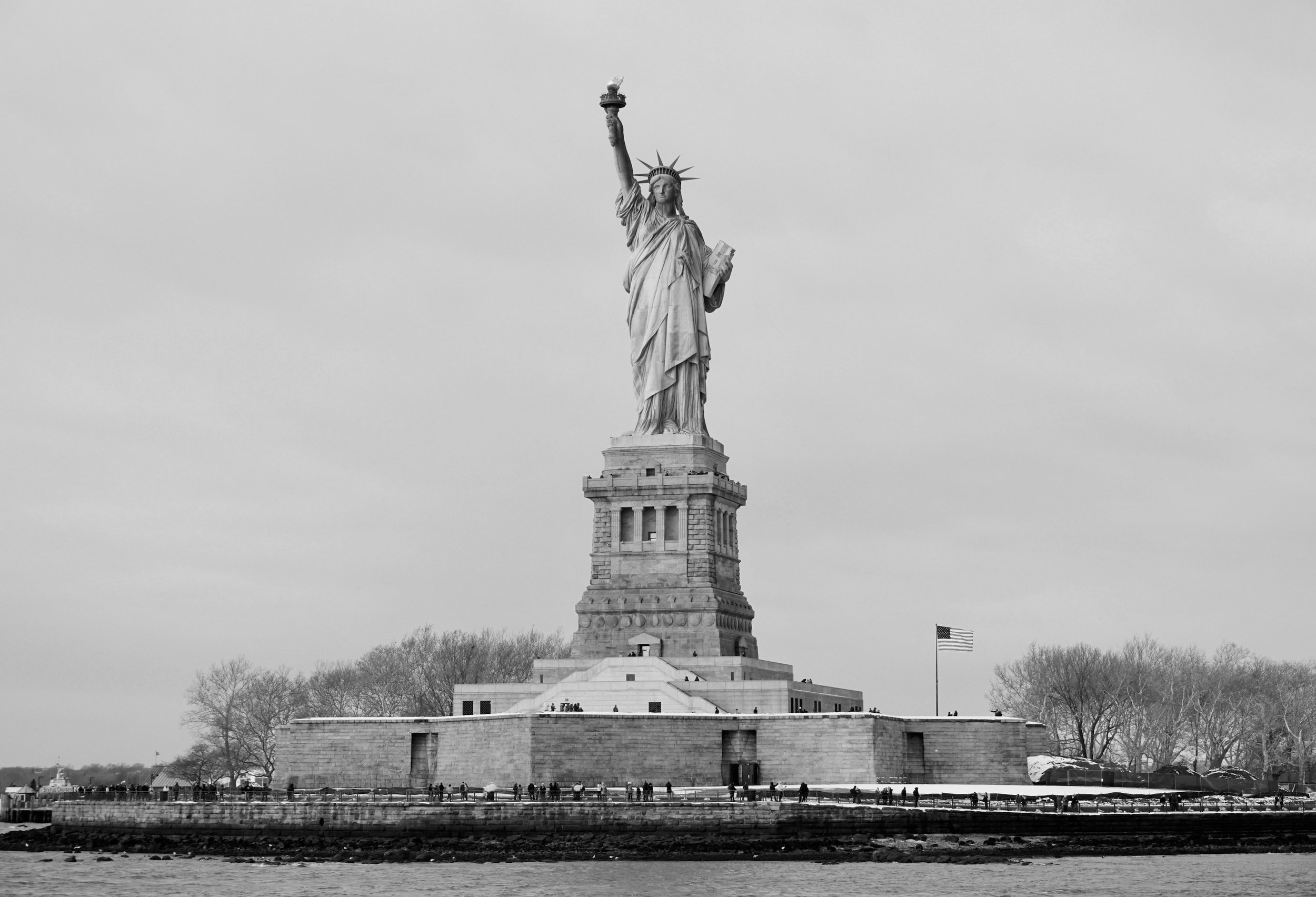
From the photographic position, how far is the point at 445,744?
65250mm

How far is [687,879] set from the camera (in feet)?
167

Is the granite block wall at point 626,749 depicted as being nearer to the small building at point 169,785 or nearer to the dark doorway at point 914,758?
the dark doorway at point 914,758

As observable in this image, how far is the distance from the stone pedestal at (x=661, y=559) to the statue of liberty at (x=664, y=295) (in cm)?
123

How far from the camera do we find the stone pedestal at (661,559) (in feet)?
233

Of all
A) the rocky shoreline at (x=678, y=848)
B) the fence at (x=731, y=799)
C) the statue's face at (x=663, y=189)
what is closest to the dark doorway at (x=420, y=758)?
the fence at (x=731, y=799)

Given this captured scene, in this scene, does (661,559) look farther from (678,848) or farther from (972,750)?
(678,848)

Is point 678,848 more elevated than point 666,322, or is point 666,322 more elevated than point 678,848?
point 666,322

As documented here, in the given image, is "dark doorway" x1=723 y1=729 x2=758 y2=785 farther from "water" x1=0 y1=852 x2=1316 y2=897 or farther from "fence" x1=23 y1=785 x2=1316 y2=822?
"water" x1=0 y1=852 x2=1316 y2=897

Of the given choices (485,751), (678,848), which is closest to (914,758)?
(678,848)

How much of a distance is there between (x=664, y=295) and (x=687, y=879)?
28282 millimetres

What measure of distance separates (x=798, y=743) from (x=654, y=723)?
4286 millimetres

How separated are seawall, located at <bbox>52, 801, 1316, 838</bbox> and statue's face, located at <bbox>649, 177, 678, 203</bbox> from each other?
80.5 feet

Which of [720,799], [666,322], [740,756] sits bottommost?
[720,799]

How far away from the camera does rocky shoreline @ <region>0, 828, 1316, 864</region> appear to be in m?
55.2
